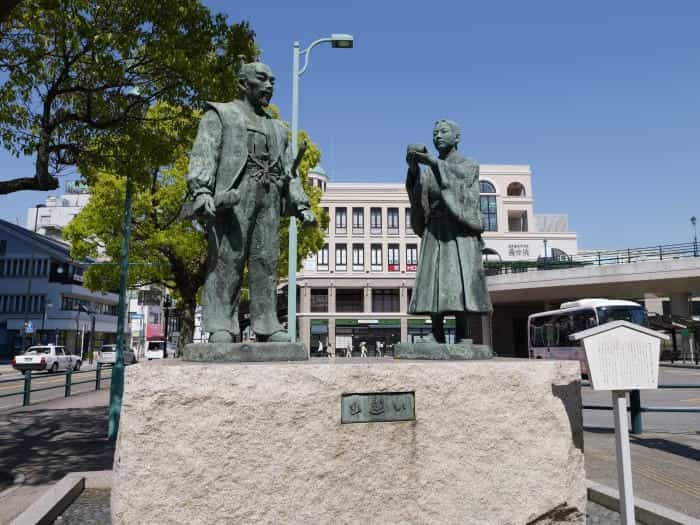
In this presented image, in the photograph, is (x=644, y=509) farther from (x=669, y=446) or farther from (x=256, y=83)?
(x=256, y=83)

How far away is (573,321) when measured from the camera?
2145 centimetres

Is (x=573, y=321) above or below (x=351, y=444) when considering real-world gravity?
above

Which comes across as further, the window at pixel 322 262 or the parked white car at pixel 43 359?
the window at pixel 322 262

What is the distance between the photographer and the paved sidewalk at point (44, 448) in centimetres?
596

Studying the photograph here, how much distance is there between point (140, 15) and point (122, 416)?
6830 mm

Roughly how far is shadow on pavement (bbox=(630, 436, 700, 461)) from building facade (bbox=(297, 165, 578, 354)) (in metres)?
33.3

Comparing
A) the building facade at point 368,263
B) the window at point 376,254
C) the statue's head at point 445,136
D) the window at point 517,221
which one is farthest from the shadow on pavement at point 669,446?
the window at point 517,221

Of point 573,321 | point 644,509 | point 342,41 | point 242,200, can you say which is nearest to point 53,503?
point 242,200

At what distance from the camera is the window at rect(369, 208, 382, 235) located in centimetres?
4361

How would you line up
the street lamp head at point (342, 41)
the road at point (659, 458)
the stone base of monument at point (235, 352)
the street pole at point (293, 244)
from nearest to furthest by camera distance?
1. the stone base of monument at point (235, 352)
2. the road at point (659, 458)
3. the street pole at point (293, 244)
4. the street lamp head at point (342, 41)

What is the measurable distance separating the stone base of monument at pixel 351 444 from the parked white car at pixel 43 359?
25.9 metres

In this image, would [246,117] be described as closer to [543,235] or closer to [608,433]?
[608,433]

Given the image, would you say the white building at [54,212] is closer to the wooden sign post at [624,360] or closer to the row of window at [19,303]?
the row of window at [19,303]

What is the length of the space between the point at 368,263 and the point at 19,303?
93.9 ft
